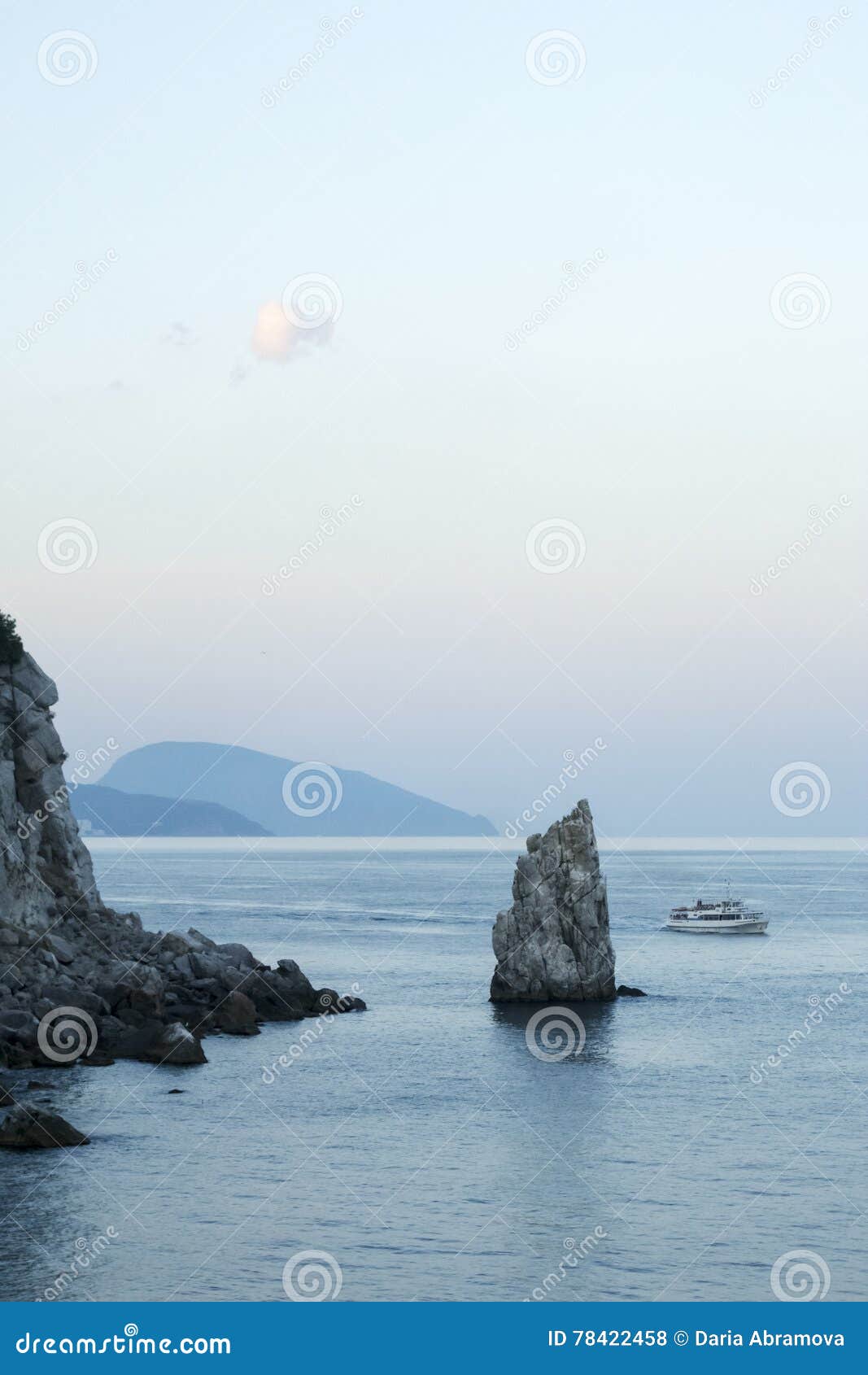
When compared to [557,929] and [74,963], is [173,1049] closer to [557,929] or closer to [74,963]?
[74,963]

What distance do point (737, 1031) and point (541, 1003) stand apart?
44.6 feet

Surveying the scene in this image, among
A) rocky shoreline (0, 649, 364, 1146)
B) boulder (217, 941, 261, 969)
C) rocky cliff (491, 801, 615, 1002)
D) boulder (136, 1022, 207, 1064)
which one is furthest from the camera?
rocky cliff (491, 801, 615, 1002)

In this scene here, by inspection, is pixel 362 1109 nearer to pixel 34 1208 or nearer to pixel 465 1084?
pixel 465 1084

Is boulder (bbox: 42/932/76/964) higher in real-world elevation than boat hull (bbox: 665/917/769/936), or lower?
lower

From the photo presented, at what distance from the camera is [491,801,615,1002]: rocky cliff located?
8581 centimetres

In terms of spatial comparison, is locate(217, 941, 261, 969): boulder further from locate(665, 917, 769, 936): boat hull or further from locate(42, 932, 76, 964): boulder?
locate(665, 917, 769, 936): boat hull

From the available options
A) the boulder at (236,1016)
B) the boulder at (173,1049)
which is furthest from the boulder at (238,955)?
the boulder at (173,1049)

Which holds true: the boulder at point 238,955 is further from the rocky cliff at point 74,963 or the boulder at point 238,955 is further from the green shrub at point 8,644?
the green shrub at point 8,644

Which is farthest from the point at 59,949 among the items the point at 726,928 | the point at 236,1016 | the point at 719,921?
the point at 719,921

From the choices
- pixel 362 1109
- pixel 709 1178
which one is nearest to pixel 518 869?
pixel 362 1109

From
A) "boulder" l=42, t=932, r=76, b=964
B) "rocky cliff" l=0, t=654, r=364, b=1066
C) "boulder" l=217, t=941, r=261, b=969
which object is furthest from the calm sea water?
"boulder" l=42, t=932, r=76, b=964

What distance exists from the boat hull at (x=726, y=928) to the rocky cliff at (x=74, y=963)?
6662cm
